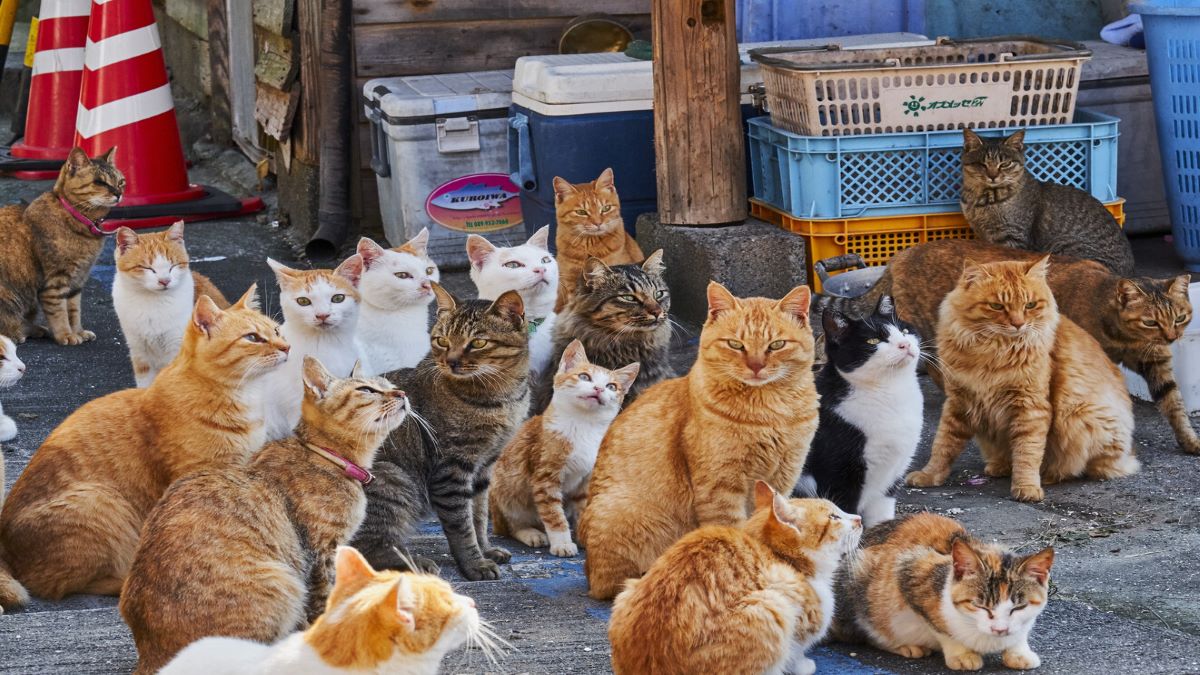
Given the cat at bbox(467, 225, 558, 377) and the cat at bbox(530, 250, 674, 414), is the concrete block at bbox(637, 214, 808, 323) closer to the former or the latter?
the cat at bbox(467, 225, 558, 377)

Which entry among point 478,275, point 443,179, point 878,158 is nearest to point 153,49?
point 443,179

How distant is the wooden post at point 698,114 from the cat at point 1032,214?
0.97m

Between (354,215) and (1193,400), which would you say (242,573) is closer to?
(1193,400)

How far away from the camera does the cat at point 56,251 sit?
21.1 ft

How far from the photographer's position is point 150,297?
18.1ft

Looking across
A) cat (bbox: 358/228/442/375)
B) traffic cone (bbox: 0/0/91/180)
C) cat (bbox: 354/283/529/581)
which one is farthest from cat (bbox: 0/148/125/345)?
cat (bbox: 354/283/529/581)

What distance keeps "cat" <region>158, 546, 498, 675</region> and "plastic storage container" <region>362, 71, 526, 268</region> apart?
4.61 metres

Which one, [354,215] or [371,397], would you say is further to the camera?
[354,215]

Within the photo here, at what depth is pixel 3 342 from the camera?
463cm

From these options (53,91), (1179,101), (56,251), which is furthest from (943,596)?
(53,91)

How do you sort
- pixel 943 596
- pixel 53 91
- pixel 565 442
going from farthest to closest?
pixel 53 91 → pixel 565 442 → pixel 943 596

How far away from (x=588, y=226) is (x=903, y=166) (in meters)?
1.35

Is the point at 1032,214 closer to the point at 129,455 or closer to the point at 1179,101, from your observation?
the point at 1179,101

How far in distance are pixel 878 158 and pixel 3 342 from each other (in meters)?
3.42
